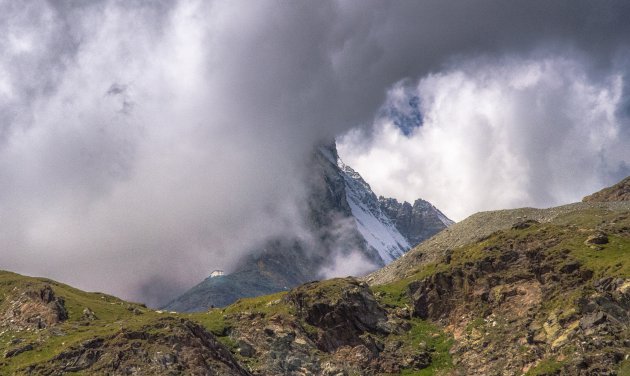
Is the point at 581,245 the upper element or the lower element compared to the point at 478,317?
upper

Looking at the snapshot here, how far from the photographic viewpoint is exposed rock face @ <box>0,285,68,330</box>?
110125 millimetres

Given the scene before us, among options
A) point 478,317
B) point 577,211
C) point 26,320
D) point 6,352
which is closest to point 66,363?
point 6,352

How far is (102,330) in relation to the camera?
103250 mm

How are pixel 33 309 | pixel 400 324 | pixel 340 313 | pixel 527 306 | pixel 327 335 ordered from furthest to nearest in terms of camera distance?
pixel 400 324 < pixel 340 313 < pixel 327 335 < pixel 33 309 < pixel 527 306

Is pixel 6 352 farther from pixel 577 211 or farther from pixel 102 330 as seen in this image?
pixel 577 211

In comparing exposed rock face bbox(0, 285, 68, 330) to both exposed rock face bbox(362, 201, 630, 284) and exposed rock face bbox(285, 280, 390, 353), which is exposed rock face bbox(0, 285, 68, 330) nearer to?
exposed rock face bbox(285, 280, 390, 353)

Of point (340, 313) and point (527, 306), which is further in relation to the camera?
point (340, 313)

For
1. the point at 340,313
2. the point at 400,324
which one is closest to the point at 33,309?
the point at 340,313

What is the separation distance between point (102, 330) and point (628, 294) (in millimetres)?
84122

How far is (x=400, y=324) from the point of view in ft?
398

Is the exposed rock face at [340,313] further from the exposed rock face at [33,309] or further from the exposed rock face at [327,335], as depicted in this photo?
the exposed rock face at [33,309]

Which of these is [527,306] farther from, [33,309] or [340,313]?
[33,309]

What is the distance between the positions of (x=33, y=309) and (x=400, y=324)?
70.5 metres

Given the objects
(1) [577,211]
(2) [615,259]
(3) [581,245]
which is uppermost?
(1) [577,211]
